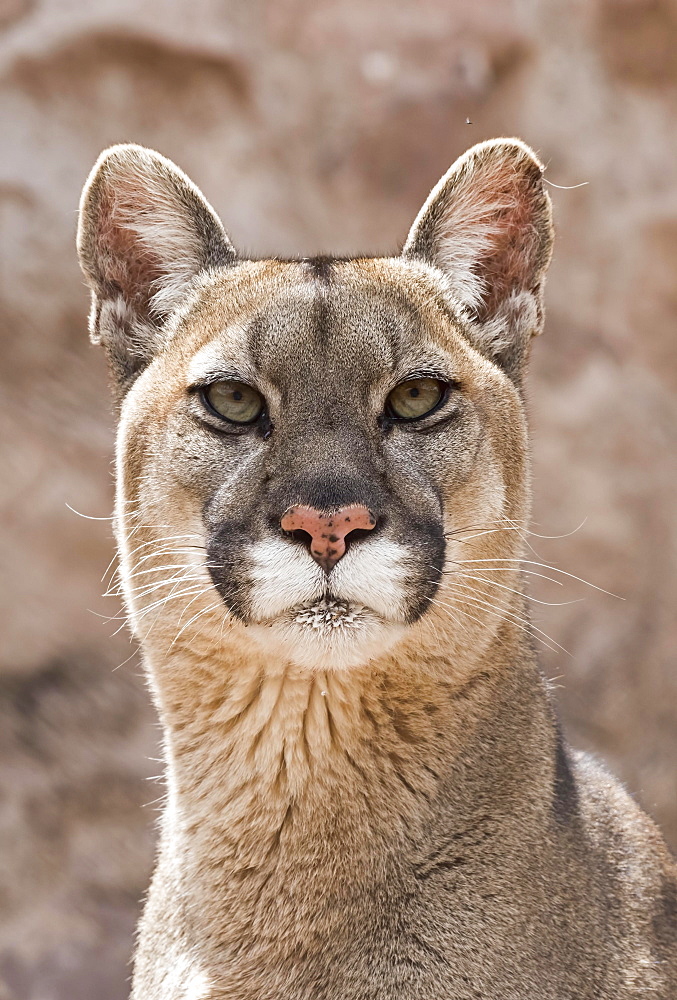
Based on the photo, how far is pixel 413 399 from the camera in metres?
3.17

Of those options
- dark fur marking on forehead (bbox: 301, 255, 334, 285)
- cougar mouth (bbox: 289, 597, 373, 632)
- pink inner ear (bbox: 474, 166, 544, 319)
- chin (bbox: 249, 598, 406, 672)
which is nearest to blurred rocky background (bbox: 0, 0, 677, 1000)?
pink inner ear (bbox: 474, 166, 544, 319)

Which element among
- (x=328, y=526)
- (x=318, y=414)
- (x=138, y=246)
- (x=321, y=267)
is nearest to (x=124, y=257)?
(x=138, y=246)

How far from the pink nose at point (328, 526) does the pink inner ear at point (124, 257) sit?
4.32 ft

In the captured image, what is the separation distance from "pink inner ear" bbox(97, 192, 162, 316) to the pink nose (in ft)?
4.32

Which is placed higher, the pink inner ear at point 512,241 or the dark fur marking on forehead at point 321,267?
the pink inner ear at point 512,241

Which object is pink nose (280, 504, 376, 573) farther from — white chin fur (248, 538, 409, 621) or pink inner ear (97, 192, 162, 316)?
Answer: pink inner ear (97, 192, 162, 316)

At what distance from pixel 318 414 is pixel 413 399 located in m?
0.31

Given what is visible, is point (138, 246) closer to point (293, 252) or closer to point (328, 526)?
point (328, 526)

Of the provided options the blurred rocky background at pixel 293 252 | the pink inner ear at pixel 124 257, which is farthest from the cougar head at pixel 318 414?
the blurred rocky background at pixel 293 252

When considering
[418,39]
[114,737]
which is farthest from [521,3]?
[114,737]

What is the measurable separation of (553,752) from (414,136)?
4.64 meters

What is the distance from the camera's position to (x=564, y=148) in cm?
715

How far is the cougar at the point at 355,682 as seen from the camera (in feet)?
9.30

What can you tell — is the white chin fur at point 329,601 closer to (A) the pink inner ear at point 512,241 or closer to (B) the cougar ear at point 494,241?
(B) the cougar ear at point 494,241
